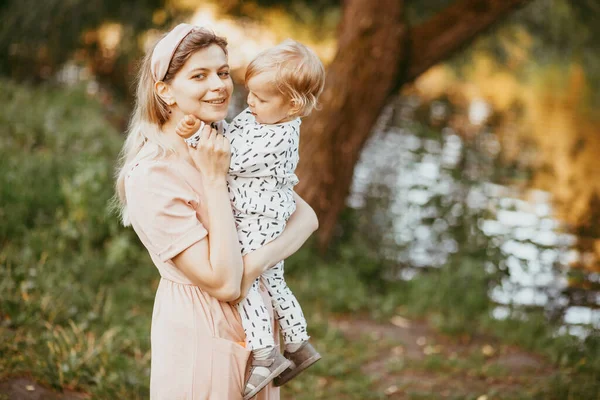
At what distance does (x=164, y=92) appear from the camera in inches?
83.5

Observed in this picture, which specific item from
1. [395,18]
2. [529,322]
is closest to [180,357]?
[529,322]

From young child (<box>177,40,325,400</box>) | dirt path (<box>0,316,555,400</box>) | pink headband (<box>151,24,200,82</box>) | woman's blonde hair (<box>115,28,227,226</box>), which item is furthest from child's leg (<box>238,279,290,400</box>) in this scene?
dirt path (<box>0,316,555,400</box>)

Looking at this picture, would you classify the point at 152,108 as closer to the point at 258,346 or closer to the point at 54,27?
the point at 258,346

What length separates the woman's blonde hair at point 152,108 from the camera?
2.08m

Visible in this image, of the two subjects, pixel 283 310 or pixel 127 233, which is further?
pixel 127 233

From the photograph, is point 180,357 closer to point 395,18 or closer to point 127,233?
point 127,233

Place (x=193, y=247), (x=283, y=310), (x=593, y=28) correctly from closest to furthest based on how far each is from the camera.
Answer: (x=193, y=247), (x=283, y=310), (x=593, y=28)

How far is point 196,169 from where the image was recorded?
2133mm

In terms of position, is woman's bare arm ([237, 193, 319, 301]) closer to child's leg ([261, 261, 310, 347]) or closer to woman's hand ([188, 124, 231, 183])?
child's leg ([261, 261, 310, 347])

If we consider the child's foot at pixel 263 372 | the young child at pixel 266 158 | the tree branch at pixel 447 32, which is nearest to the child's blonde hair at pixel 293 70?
the young child at pixel 266 158

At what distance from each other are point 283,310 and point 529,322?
353cm

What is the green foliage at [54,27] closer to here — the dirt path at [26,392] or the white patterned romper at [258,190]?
the dirt path at [26,392]

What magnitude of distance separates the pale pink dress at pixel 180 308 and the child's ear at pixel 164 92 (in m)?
0.18

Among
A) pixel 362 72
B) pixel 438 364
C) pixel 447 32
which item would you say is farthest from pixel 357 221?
pixel 438 364
